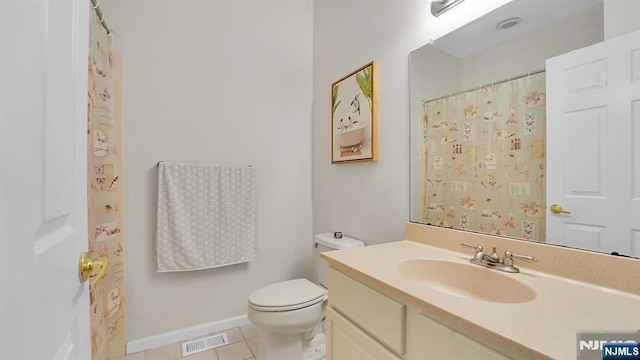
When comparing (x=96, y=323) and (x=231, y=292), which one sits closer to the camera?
(x=96, y=323)

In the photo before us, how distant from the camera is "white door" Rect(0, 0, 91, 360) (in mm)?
319

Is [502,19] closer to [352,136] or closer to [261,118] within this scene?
[352,136]

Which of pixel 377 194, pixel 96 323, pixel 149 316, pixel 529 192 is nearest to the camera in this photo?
pixel 529 192

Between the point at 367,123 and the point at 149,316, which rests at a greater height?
the point at 367,123

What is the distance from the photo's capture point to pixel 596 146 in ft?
2.67

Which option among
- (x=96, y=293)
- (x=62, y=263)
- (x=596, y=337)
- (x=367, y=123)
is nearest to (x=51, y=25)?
(x=62, y=263)

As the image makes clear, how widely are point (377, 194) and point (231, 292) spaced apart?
1302mm

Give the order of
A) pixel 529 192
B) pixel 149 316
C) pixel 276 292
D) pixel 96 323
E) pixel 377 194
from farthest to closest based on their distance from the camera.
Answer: pixel 149 316 → pixel 377 194 → pixel 276 292 → pixel 96 323 → pixel 529 192

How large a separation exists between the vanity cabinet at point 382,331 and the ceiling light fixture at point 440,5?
1246 millimetres

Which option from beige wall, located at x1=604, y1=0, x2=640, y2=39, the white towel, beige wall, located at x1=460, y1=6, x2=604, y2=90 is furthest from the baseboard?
beige wall, located at x1=604, y1=0, x2=640, y2=39

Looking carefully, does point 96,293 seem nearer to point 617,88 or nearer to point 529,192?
point 529,192

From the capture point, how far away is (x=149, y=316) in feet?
5.73

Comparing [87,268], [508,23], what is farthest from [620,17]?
[87,268]

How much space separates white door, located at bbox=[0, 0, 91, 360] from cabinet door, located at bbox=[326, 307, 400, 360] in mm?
749
